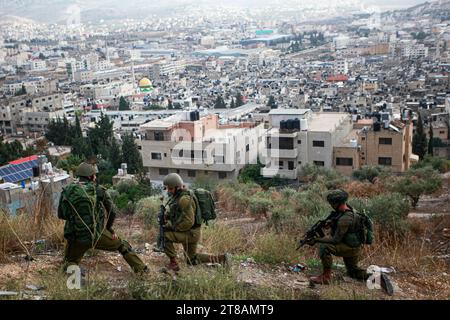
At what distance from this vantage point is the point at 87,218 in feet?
9.61

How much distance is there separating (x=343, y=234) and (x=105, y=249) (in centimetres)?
132

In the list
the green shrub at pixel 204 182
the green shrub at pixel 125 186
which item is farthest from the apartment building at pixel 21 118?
the green shrub at pixel 204 182

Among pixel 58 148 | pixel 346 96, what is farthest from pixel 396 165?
pixel 346 96

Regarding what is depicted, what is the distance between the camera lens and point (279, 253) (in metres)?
3.58

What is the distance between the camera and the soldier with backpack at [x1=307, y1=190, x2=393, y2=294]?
2965mm

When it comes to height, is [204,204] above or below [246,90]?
above

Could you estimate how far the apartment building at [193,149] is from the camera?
42.8 feet

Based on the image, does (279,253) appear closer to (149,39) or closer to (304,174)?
(304,174)

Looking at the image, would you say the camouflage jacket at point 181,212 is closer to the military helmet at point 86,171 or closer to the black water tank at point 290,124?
the military helmet at point 86,171

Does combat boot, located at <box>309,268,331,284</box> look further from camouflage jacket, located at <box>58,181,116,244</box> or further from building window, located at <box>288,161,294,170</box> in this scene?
building window, located at <box>288,161,294,170</box>

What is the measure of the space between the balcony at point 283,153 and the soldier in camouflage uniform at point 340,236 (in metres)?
10.1

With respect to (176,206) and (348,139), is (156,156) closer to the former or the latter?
(348,139)

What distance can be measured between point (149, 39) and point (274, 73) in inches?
2333

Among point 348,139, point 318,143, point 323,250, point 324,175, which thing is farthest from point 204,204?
point 348,139
